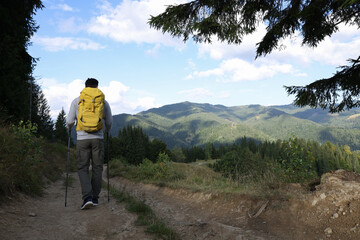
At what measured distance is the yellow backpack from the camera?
5.03 m

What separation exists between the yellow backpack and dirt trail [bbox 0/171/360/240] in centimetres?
187

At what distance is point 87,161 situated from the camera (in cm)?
522

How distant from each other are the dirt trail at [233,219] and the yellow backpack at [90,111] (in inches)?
73.7

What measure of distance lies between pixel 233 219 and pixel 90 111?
4.22 m

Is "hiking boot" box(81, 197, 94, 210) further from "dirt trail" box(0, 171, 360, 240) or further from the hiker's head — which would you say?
the hiker's head

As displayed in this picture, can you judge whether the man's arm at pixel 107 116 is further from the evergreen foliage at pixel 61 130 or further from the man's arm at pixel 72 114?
the evergreen foliage at pixel 61 130

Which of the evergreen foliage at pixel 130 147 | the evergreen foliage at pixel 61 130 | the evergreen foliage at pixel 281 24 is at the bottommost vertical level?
the evergreen foliage at pixel 130 147

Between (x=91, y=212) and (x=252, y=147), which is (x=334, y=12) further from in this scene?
(x=252, y=147)

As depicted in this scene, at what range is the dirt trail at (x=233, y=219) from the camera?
11.9 ft

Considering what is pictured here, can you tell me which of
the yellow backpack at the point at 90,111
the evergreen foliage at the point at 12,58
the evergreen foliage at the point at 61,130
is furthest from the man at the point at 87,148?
the evergreen foliage at the point at 61,130

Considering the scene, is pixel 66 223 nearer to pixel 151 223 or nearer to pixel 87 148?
pixel 151 223

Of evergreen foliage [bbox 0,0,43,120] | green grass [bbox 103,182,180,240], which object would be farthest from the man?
evergreen foliage [bbox 0,0,43,120]

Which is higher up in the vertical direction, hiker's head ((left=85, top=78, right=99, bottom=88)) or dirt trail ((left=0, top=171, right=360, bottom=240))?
hiker's head ((left=85, top=78, right=99, bottom=88))

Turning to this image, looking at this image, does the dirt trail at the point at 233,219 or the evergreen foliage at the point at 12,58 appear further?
the evergreen foliage at the point at 12,58
